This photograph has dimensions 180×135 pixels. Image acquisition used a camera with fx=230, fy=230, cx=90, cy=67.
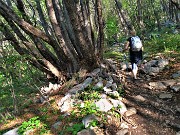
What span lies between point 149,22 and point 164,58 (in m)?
21.6

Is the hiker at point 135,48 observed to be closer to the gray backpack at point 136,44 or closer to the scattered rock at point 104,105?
the gray backpack at point 136,44

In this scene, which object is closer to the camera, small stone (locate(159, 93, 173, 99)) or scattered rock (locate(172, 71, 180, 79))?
small stone (locate(159, 93, 173, 99))

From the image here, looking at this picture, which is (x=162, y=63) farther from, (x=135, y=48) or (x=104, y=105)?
(x=104, y=105)

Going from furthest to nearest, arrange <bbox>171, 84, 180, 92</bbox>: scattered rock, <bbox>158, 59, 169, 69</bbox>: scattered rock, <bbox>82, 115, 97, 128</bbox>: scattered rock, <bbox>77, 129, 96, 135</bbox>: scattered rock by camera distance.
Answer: <bbox>158, 59, 169, 69</bbox>: scattered rock < <bbox>171, 84, 180, 92</bbox>: scattered rock < <bbox>82, 115, 97, 128</bbox>: scattered rock < <bbox>77, 129, 96, 135</bbox>: scattered rock

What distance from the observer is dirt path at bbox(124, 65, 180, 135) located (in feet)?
18.4

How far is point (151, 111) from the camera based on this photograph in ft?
20.7

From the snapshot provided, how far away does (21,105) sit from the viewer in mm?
8773

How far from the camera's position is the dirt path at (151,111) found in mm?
5598

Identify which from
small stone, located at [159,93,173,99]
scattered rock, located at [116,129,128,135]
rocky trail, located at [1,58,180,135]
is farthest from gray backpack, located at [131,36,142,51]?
scattered rock, located at [116,129,128,135]

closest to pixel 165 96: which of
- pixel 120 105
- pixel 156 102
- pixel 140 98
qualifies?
pixel 156 102

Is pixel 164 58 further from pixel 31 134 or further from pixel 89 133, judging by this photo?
pixel 31 134

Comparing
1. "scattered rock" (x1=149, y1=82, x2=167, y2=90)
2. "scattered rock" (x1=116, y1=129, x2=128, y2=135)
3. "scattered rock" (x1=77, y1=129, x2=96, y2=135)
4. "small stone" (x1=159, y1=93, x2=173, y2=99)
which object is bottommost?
"scattered rock" (x1=116, y1=129, x2=128, y2=135)

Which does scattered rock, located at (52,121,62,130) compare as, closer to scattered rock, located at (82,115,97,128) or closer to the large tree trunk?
scattered rock, located at (82,115,97,128)

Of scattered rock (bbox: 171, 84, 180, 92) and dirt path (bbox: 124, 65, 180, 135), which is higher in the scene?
scattered rock (bbox: 171, 84, 180, 92)
